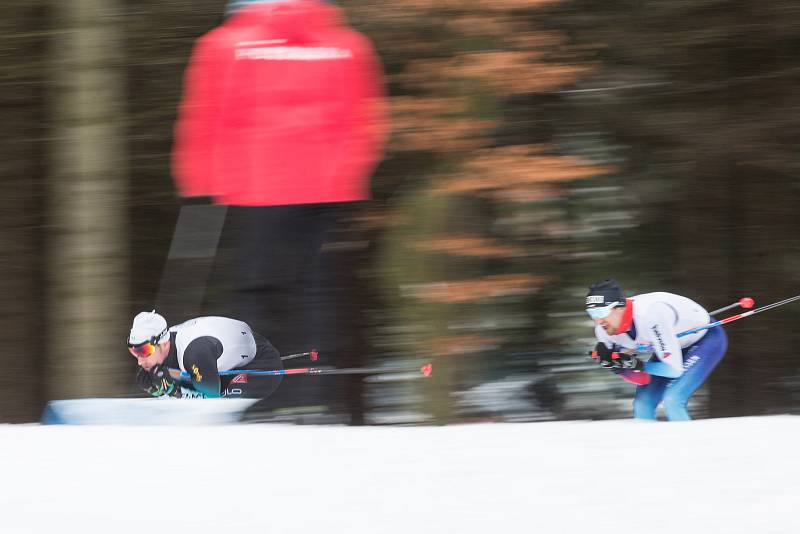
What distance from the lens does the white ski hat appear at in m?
4.68

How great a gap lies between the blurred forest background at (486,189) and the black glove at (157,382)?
0.14 metres

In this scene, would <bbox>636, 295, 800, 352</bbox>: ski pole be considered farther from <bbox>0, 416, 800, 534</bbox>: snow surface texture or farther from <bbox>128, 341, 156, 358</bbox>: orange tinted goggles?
<bbox>128, 341, 156, 358</bbox>: orange tinted goggles

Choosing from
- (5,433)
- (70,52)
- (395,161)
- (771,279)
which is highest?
(70,52)

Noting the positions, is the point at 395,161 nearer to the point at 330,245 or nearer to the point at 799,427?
the point at 330,245

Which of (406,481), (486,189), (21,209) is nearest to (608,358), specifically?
(486,189)

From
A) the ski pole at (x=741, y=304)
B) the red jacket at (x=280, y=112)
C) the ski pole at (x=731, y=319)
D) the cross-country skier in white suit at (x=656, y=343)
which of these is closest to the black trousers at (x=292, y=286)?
the red jacket at (x=280, y=112)

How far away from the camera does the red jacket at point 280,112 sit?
142 inches

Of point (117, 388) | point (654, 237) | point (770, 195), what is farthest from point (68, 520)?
point (770, 195)

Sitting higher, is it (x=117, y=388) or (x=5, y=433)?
(x=5, y=433)

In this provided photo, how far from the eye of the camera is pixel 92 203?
4.04m

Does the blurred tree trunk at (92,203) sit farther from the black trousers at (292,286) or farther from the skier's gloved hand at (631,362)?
the skier's gloved hand at (631,362)

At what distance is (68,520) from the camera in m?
2.30

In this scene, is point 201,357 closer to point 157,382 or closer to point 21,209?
point 157,382

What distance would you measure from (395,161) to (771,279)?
77.8 inches
